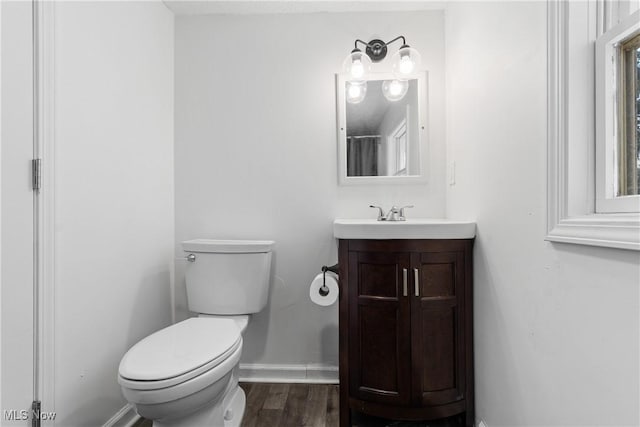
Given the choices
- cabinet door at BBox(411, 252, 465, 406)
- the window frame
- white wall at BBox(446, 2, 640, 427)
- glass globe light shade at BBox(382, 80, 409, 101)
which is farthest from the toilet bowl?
glass globe light shade at BBox(382, 80, 409, 101)

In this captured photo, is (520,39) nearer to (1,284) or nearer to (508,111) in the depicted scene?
(508,111)

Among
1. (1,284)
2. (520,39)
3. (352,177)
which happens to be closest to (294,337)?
(352,177)

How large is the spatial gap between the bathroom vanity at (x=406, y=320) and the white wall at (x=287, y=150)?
1.61 feet

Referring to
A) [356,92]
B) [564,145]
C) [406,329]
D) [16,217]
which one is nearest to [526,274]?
[564,145]

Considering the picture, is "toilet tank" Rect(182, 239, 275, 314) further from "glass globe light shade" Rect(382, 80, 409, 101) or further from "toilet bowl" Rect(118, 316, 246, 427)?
"glass globe light shade" Rect(382, 80, 409, 101)

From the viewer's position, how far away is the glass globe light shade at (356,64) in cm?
162

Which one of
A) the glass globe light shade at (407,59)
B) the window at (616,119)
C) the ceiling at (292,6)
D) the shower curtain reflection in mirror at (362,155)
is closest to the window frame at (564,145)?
the window at (616,119)

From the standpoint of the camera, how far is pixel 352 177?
1741mm

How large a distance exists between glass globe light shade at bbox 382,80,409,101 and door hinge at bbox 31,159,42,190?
157 centimetres

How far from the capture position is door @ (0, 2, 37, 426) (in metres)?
0.93

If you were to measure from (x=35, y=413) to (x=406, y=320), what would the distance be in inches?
52.2

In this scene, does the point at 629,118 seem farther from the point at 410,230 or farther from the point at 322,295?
the point at 322,295

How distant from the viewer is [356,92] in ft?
5.66

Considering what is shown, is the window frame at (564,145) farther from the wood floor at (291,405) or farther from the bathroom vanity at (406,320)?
the wood floor at (291,405)
